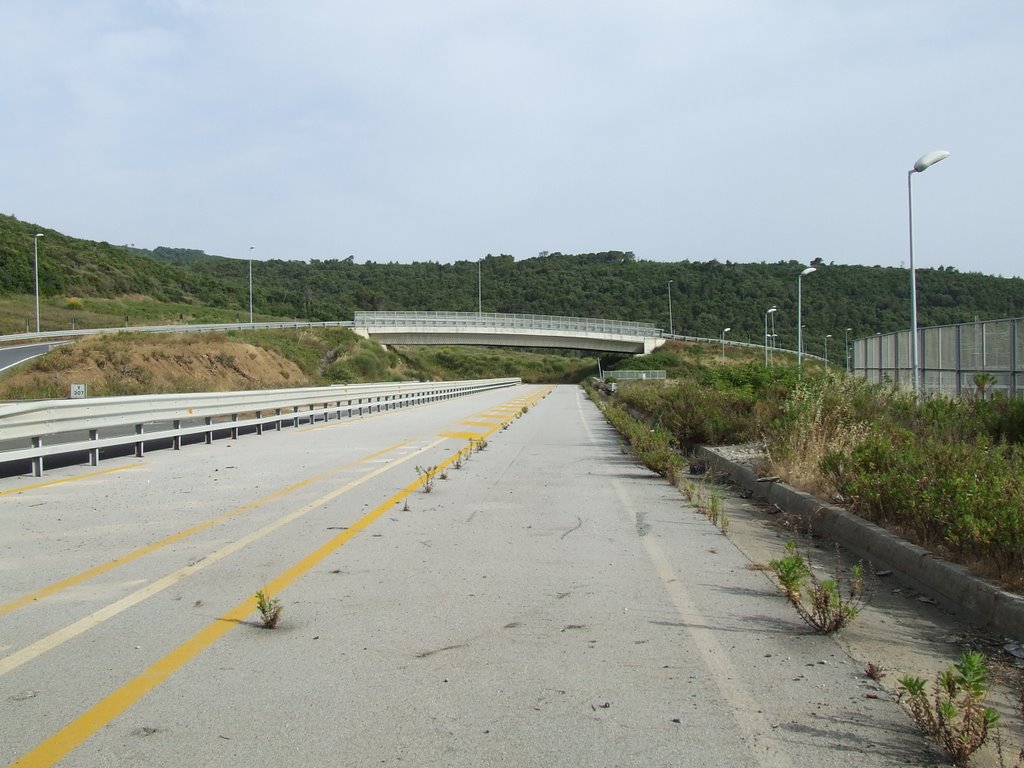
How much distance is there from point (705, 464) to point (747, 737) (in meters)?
11.5

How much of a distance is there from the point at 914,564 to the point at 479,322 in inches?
3041

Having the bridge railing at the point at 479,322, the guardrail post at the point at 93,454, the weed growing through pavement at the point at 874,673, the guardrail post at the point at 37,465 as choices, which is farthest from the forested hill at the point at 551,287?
the weed growing through pavement at the point at 874,673

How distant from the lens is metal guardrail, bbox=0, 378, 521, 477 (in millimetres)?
12773

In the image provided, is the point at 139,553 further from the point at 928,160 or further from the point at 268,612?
the point at 928,160

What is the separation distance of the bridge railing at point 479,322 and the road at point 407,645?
2772 inches

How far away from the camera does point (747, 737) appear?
4020 mm

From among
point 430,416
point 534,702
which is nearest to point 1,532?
point 534,702

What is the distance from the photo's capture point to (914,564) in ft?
22.7

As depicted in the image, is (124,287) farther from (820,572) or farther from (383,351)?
(820,572)

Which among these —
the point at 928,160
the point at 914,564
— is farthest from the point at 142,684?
the point at 928,160

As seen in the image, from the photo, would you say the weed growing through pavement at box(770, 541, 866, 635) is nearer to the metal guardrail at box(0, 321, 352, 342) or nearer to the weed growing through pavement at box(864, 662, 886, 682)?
the weed growing through pavement at box(864, 662, 886, 682)

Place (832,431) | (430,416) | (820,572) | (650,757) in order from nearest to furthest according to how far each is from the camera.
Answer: (650,757), (820,572), (832,431), (430,416)

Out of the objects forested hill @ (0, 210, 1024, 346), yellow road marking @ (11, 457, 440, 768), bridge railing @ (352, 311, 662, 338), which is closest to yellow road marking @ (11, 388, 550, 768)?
yellow road marking @ (11, 457, 440, 768)

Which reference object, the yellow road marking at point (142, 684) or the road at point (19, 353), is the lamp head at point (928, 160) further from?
the road at point (19, 353)
